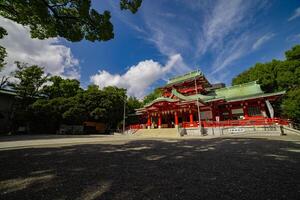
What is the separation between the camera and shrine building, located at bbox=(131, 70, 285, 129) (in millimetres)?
21266

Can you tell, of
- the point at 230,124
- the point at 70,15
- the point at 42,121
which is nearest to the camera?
the point at 70,15

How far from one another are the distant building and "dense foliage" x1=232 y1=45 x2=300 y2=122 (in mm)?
43199

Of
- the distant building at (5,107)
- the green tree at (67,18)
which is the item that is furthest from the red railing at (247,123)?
the distant building at (5,107)

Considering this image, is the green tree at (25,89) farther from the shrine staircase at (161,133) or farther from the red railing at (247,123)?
the red railing at (247,123)

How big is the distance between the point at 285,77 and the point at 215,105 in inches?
435

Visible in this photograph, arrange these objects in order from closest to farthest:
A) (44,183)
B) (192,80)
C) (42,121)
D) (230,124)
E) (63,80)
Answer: (44,183), (230,124), (192,80), (42,121), (63,80)

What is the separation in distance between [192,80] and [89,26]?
2227cm

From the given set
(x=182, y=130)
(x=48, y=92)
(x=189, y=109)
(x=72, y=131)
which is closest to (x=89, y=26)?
(x=182, y=130)

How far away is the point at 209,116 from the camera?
24.6 m

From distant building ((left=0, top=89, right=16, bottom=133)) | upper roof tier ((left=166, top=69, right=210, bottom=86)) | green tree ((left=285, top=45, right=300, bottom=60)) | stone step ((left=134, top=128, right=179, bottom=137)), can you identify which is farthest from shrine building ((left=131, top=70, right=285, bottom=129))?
distant building ((left=0, top=89, right=16, bottom=133))

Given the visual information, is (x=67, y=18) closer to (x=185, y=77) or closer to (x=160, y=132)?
(x=160, y=132)

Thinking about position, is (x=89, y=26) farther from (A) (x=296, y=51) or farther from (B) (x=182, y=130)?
(A) (x=296, y=51)

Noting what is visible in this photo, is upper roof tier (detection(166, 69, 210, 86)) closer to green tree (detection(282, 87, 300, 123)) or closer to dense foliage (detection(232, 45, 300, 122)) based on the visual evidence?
dense foliage (detection(232, 45, 300, 122))

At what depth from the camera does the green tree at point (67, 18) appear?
25.1 ft
